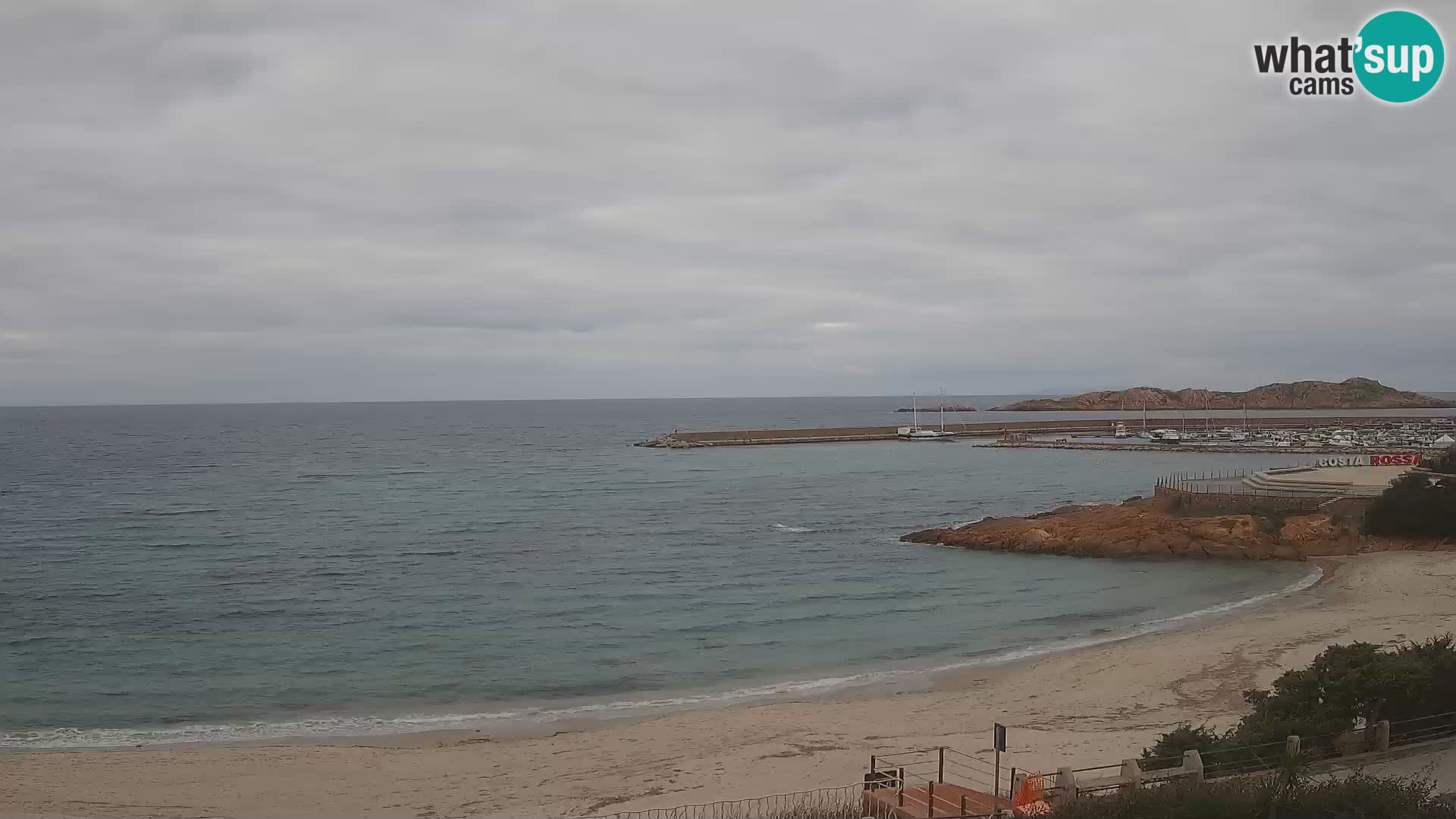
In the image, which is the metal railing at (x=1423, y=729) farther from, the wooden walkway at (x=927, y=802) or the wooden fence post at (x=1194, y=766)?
the wooden walkway at (x=927, y=802)

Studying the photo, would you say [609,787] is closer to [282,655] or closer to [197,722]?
[197,722]

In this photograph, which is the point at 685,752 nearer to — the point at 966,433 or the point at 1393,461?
the point at 1393,461

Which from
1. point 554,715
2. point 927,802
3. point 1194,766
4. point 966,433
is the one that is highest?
point 966,433

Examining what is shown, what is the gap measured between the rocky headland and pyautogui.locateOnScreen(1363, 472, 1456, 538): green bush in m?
0.50

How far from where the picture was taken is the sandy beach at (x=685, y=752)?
1630 centimetres

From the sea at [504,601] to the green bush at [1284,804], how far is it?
41.8ft

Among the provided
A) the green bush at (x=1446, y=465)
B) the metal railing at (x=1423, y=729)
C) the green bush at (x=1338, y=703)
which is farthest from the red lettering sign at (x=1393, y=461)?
the metal railing at (x=1423, y=729)

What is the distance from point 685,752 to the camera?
18.6m

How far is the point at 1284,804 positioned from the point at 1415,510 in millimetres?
→ 36068

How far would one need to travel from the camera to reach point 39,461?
335 ft

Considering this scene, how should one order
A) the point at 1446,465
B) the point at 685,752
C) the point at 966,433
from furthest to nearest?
1. the point at 966,433
2. the point at 1446,465
3. the point at 685,752

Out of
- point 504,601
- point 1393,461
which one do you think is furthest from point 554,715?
point 1393,461

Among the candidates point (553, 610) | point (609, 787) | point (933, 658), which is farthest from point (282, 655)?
point (933, 658)

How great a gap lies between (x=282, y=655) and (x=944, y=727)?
1781 cm
